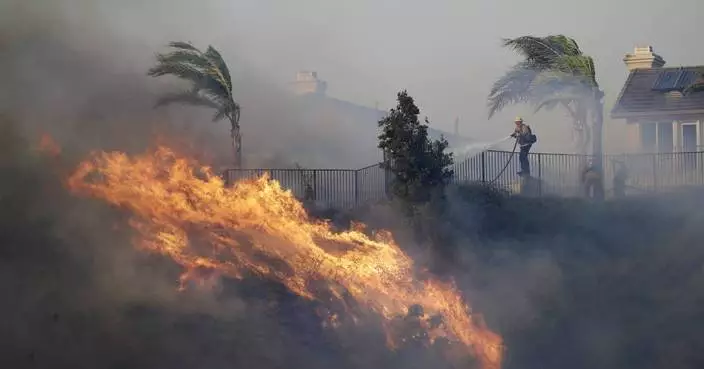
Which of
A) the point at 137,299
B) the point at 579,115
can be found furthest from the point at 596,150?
the point at 137,299

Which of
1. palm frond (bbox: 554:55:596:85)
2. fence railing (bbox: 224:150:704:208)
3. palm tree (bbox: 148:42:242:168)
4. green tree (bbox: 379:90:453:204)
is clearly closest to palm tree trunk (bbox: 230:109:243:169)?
palm tree (bbox: 148:42:242:168)

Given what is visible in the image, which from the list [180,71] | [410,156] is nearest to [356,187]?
[410,156]

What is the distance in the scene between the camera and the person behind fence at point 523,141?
71.7 ft

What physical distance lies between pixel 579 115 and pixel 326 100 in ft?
34.7

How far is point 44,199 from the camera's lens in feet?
51.0

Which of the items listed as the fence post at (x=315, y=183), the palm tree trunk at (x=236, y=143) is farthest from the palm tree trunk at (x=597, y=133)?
the palm tree trunk at (x=236, y=143)

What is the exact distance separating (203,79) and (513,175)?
26.3ft

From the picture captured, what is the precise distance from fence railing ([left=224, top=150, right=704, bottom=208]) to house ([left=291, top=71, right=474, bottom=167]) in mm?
5629

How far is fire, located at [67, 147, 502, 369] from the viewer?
628 inches

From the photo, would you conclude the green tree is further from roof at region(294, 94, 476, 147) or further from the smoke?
roof at region(294, 94, 476, 147)

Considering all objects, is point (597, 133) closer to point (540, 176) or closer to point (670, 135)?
point (540, 176)

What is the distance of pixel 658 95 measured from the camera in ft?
95.2

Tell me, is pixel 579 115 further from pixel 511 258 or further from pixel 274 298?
pixel 274 298

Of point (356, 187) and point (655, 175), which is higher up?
point (655, 175)
